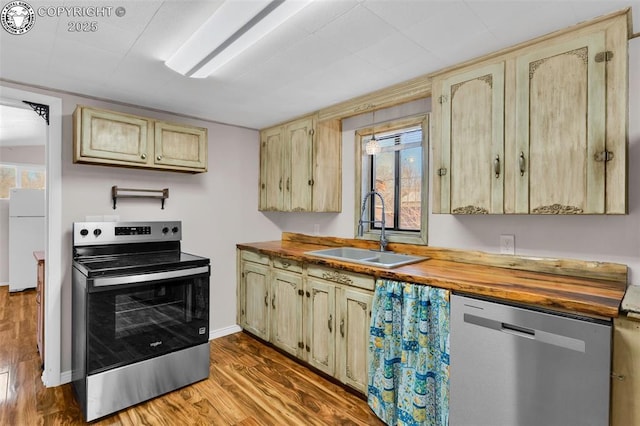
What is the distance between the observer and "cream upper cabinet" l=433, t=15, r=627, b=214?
4.96 feet

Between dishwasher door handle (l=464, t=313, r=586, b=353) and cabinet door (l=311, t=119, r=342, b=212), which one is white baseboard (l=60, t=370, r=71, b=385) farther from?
dishwasher door handle (l=464, t=313, r=586, b=353)

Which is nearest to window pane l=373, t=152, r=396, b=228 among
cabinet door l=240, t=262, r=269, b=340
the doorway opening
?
cabinet door l=240, t=262, r=269, b=340

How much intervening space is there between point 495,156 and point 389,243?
111 centimetres

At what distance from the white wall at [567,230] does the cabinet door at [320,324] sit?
901 mm

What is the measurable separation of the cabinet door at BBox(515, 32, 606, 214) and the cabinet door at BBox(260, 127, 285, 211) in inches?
88.6

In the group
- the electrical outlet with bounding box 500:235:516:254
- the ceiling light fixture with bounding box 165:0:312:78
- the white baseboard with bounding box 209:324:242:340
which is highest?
the ceiling light fixture with bounding box 165:0:312:78

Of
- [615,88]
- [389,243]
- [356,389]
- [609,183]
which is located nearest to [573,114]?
[615,88]

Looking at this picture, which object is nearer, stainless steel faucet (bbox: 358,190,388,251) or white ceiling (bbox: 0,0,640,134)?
white ceiling (bbox: 0,0,640,134)

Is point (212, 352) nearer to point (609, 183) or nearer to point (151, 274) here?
point (151, 274)

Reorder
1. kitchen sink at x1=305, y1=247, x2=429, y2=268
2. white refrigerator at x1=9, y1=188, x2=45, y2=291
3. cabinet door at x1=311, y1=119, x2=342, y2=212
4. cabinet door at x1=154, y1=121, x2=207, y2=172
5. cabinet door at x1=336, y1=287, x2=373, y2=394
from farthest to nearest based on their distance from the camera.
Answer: white refrigerator at x1=9, y1=188, x2=45, y2=291 < cabinet door at x1=311, y1=119, x2=342, y2=212 < cabinet door at x1=154, y1=121, x2=207, y2=172 < kitchen sink at x1=305, y1=247, x2=429, y2=268 < cabinet door at x1=336, y1=287, x2=373, y2=394

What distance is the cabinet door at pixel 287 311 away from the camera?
2735 millimetres

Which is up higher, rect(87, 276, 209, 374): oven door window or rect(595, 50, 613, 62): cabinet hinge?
rect(595, 50, 613, 62): cabinet hinge

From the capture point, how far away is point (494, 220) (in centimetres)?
214

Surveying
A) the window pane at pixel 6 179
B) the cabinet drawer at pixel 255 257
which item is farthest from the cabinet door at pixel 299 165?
the window pane at pixel 6 179
